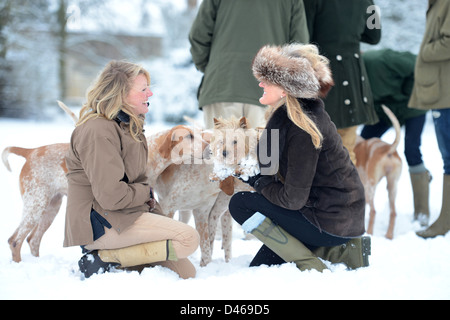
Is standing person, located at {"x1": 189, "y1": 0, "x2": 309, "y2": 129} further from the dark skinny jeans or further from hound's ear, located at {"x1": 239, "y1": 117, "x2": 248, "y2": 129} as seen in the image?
the dark skinny jeans

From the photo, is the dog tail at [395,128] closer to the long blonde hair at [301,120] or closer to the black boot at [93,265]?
the long blonde hair at [301,120]

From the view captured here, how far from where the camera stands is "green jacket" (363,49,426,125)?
5.00 meters

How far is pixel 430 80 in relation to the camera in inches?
166

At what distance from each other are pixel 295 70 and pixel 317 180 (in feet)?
2.12

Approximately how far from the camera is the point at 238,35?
3.79 m

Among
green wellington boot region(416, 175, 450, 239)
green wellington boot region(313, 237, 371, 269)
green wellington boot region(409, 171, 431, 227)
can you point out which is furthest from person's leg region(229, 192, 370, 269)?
green wellington boot region(409, 171, 431, 227)

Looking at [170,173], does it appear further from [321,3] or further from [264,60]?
[321,3]

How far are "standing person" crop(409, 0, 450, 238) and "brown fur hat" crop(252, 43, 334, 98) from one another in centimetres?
193

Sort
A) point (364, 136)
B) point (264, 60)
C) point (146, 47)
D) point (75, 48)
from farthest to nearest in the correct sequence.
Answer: point (146, 47)
point (75, 48)
point (364, 136)
point (264, 60)

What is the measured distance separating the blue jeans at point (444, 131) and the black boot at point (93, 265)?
316cm

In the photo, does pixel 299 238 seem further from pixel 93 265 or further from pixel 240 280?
pixel 93 265

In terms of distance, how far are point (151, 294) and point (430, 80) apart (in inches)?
128
